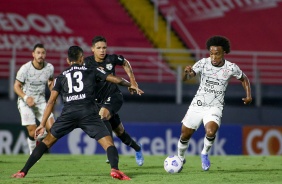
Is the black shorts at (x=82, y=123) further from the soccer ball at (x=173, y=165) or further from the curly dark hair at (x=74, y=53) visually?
the soccer ball at (x=173, y=165)

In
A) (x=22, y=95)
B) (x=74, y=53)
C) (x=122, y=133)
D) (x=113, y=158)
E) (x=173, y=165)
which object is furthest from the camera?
(x=22, y=95)

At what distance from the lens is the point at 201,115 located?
40.4ft

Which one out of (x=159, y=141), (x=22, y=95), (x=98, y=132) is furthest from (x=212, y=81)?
(x=159, y=141)

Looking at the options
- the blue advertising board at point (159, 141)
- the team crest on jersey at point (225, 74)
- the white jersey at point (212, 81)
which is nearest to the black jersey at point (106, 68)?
the white jersey at point (212, 81)

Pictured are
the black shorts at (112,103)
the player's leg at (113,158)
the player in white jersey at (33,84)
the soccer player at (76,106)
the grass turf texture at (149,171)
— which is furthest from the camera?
the player in white jersey at (33,84)

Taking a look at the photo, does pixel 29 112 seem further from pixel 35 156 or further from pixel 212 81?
pixel 35 156

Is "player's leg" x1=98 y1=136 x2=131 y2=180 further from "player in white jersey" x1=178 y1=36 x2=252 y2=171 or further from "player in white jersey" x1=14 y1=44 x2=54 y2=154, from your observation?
"player in white jersey" x1=14 y1=44 x2=54 y2=154

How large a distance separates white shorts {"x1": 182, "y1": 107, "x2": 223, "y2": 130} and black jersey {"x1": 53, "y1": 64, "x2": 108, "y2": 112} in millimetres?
1984

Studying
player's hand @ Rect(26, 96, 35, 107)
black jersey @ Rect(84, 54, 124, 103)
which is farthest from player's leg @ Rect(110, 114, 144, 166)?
player's hand @ Rect(26, 96, 35, 107)

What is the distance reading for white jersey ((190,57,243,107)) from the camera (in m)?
12.3

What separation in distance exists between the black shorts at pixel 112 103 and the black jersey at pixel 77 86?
227cm

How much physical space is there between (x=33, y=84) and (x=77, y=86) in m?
4.19

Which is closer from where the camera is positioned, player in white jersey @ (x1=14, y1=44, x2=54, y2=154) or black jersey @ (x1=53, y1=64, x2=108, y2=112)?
black jersey @ (x1=53, y1=64, x2=108, y2=112)

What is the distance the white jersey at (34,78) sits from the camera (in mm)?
14781
